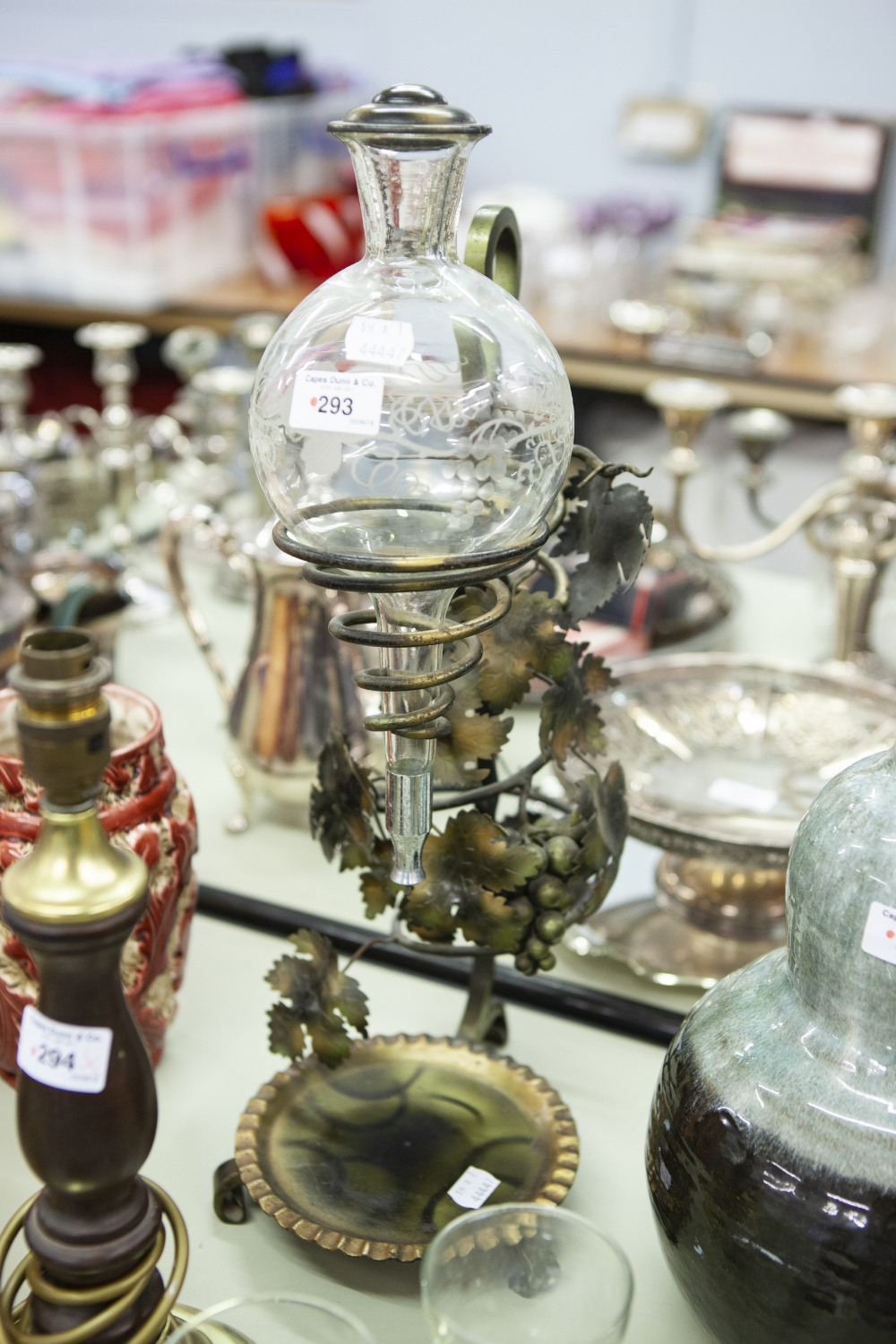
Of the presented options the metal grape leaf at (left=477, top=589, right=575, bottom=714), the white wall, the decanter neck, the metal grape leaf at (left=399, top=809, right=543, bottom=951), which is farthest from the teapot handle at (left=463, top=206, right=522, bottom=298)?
the white wall

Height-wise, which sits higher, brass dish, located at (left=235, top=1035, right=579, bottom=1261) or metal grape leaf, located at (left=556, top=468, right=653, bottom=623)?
metal grape leaf, located at (left=556, top=468, right=653, bottom=623)

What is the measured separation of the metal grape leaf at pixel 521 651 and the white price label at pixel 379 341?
0.64 feet

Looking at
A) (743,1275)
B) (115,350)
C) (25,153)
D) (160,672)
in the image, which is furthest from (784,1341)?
(25,153)

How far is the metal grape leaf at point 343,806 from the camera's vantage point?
0.69 m

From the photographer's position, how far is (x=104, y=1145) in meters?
0.50

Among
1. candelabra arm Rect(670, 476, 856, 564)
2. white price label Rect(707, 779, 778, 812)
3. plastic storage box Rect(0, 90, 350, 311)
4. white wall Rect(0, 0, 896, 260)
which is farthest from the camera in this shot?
white wall Rect(0, 0, 896, 260)

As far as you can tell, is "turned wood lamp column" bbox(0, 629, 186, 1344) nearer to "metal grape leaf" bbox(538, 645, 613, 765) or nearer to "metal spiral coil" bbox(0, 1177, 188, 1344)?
"metal spiral coil" bbox(0, 1177, 188, 1344)

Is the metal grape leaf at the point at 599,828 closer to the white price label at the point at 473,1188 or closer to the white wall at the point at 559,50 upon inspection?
the white price label at the point at 473,1188

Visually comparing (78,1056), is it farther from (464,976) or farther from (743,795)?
(743,795)

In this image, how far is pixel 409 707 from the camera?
1.84ft

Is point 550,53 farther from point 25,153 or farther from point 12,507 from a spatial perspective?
point 12,507

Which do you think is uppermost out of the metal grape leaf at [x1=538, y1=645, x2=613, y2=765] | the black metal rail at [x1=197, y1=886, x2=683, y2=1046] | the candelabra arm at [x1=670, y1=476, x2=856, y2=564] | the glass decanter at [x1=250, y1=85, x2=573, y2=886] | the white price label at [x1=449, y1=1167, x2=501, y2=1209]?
the glass decanter at [x1=250, y1=85, x2=573, y2=886]

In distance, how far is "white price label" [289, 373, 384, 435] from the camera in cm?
48

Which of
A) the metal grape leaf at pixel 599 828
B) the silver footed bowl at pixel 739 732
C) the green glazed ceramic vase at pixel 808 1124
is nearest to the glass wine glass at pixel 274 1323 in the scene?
the green glazed ceramic vase at pixel 808 1124
